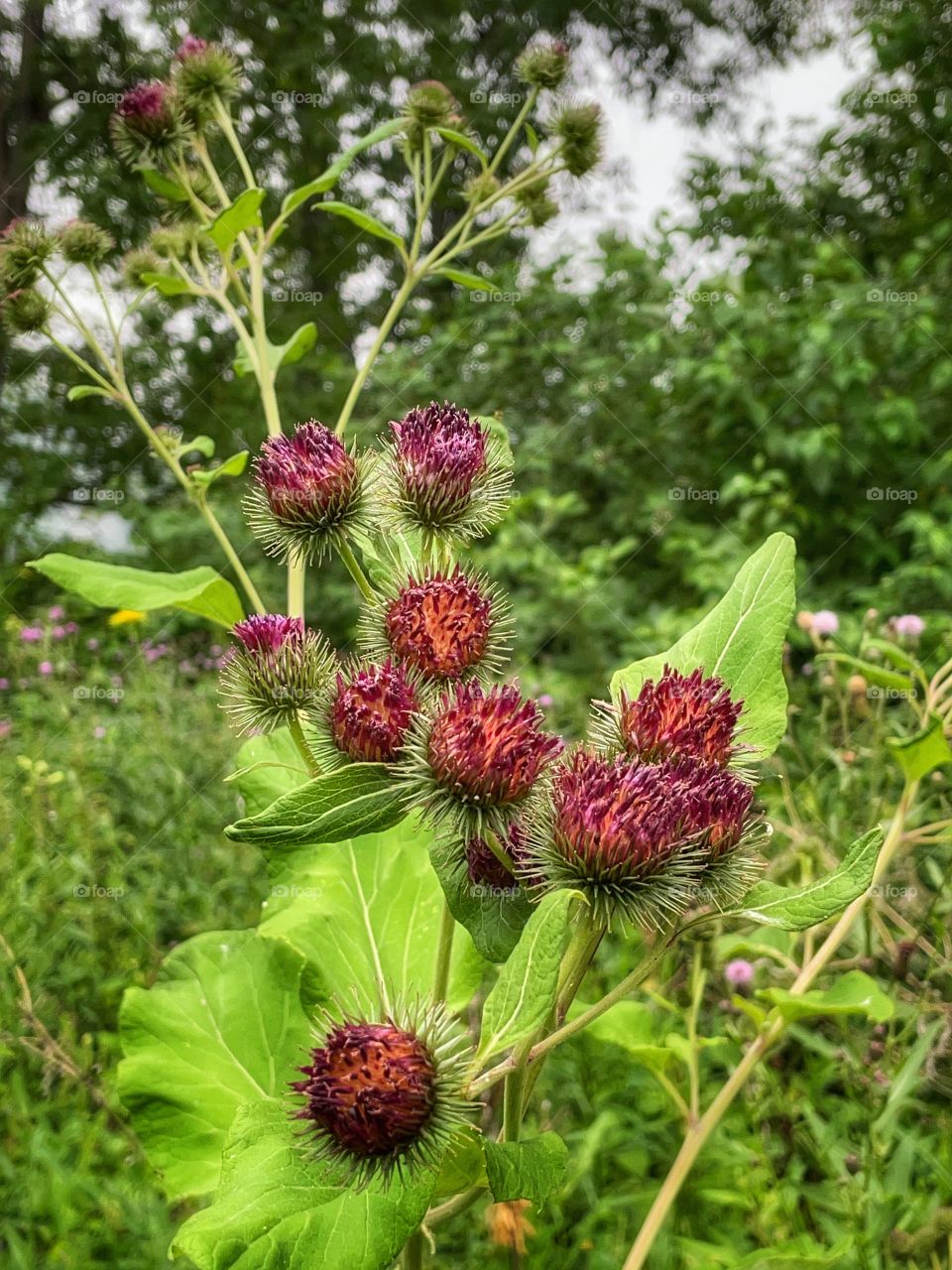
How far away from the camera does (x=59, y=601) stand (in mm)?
5613

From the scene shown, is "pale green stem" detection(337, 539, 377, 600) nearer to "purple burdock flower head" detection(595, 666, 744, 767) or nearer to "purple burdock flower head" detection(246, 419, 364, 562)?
"purple burdock flower head" detection(246, 419, 364, 562)

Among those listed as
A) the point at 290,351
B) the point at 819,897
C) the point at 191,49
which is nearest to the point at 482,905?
the point at 819,897

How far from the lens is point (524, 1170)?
70 cm

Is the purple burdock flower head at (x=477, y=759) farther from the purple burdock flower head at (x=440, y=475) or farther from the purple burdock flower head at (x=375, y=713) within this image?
the purple burdock flower head at (x=440, y=475)

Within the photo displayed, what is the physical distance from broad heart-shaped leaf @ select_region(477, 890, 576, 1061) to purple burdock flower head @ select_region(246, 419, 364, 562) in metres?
0.45

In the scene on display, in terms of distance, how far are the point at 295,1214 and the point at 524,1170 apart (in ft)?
0.61

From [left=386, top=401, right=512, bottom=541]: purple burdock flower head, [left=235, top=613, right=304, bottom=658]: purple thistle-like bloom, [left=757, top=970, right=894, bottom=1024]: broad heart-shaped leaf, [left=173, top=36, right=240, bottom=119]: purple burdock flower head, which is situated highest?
[left=173, top=36, right=240, bottom=119]: purple burdock flower head

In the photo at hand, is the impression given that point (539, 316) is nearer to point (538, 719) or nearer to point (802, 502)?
point (802, 502)

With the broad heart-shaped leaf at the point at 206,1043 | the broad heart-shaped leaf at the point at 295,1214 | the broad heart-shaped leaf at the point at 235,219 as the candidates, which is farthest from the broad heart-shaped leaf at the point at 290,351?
the broad heart-shaped leaf at the point at 295,1214

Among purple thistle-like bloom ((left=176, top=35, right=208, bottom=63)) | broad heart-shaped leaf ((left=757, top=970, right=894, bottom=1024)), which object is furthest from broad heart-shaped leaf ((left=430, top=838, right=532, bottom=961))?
purple thistle-like bloom ((left=176, top=35, right=208, bottom=63))

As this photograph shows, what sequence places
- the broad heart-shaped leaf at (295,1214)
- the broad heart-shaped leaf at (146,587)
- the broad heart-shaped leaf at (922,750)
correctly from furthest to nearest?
the broad heart-shaped leaf at (146,587), the broad heart-shaped leaf at (922,750), the broad heart-shaped leaf at (295,1214)

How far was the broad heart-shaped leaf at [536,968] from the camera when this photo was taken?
58cm

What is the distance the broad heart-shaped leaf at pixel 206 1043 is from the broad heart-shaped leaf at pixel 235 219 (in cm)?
93

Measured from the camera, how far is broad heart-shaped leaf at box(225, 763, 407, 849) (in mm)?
654
